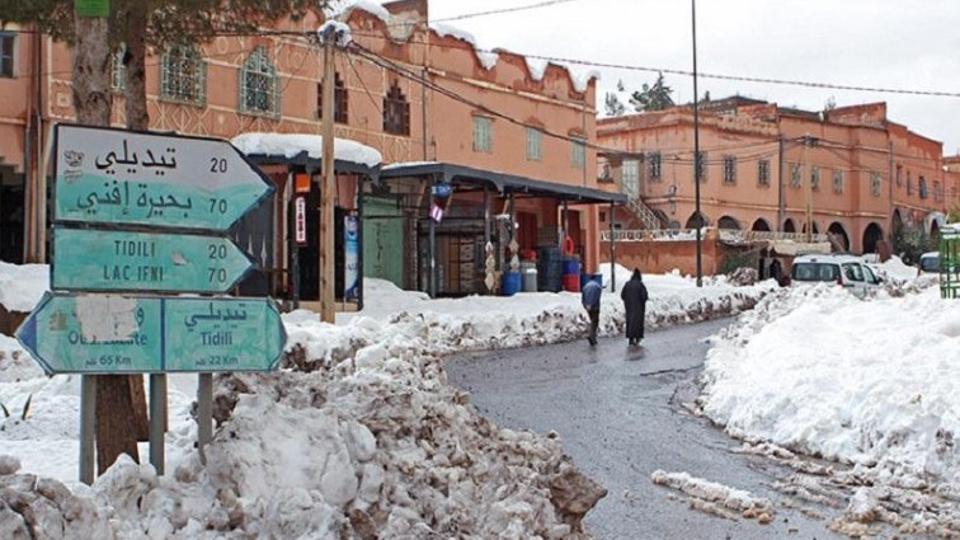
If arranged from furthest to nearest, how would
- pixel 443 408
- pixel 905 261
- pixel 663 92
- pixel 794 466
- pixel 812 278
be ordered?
pixel 663 92, pixel 905 261, pixel 812 278, pixel 794 466, pixel 443 408

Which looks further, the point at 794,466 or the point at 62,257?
the point at 794,466

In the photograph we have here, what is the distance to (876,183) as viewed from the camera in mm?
65250

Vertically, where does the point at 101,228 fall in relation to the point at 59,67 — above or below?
below

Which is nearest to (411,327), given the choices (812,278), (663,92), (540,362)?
(540,362)

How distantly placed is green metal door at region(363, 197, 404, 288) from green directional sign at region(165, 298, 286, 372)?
23297 millimetres

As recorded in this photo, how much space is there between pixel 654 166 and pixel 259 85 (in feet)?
104

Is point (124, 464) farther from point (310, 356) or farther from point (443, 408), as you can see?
point (310, 356)

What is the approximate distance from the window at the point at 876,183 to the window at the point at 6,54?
176 ft

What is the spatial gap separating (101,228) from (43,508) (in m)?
1.68

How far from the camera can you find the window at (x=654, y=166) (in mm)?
55188

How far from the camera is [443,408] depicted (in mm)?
7641

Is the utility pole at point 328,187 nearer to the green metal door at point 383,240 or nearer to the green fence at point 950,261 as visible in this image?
the green metal door at point 383,240

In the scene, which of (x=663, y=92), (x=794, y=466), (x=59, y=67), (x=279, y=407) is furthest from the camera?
(x=663, y=92)

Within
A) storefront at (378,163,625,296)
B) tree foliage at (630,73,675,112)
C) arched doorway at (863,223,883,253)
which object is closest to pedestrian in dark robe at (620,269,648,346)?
storefront at (378,163,625,296)
